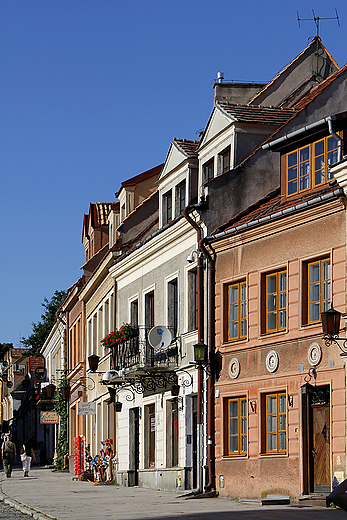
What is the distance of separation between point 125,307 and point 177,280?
5448 millimetres

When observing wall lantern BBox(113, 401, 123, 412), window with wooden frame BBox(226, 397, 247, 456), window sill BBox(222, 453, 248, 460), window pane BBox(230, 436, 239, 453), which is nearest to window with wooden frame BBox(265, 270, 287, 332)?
window with wooden frame BBox(226, 397, 247, 456)

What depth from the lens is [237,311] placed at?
20.5 m

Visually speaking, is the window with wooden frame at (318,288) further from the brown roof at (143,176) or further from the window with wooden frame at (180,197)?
the brown roof at (143,176)

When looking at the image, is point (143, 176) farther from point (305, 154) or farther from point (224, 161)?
point (305, 154)

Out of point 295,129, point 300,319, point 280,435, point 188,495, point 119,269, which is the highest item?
point 295,129

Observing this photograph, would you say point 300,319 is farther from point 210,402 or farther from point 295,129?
point 295,129

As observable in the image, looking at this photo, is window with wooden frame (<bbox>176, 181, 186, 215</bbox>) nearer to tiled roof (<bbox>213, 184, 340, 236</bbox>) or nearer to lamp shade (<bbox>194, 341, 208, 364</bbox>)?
tiled roof (<bbox>213, 184, 340, 236</bbox>)

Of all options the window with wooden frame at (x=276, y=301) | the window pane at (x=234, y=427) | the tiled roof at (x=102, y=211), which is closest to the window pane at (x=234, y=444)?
the window pane at (x=234, y=427)

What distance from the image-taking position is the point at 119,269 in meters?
29.7

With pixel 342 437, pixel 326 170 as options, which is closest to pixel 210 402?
pixel 342 437

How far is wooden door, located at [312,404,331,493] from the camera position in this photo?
16.9 m

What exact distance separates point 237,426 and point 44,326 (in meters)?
63.0

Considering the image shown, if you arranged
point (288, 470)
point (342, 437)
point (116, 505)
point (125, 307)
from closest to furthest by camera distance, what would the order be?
point (342, 437), point (288, 470), point (116, 505), point (125, 307)

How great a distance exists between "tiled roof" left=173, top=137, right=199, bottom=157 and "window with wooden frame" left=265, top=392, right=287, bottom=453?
27.2 ft
